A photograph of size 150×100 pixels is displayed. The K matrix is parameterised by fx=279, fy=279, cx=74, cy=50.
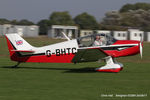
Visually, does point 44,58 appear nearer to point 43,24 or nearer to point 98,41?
point 98,41

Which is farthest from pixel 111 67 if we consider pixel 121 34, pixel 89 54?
pixel 121 34

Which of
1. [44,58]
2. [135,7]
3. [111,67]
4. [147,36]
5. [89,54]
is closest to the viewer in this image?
[89,54]

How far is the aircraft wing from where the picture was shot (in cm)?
1104

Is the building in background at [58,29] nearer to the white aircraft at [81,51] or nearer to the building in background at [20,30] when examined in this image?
the building in background at [20,30]

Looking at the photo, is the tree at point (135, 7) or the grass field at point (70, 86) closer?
the grass field at point (70, 86)

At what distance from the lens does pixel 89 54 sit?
37.5 feet

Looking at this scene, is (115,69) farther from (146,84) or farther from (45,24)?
(45,24)

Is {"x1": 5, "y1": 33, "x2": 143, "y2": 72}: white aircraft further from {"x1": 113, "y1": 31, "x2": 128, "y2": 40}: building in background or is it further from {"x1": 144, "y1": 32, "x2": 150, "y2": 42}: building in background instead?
{"x1": 144, "y1": 32, "x2": 150, "y2": 42}: building in background

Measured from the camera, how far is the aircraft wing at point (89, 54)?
11.0m

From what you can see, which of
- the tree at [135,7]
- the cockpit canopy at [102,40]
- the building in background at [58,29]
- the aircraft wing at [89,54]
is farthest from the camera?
the tree at [135,7]

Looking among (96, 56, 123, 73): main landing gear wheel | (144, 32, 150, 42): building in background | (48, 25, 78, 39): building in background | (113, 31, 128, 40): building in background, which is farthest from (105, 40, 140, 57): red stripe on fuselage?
(48, 25, 78, 39): building in background

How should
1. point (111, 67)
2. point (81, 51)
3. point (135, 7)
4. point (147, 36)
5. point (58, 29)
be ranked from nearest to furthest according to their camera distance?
point (81, 51) → point (111, 67) → point (147, 36) → point (58, 29) → point (135, 7)

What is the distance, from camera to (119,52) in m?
11.8

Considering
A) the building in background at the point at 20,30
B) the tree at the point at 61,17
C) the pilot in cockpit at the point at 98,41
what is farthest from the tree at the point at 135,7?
the pilot in cockpit at the point at 98,41
